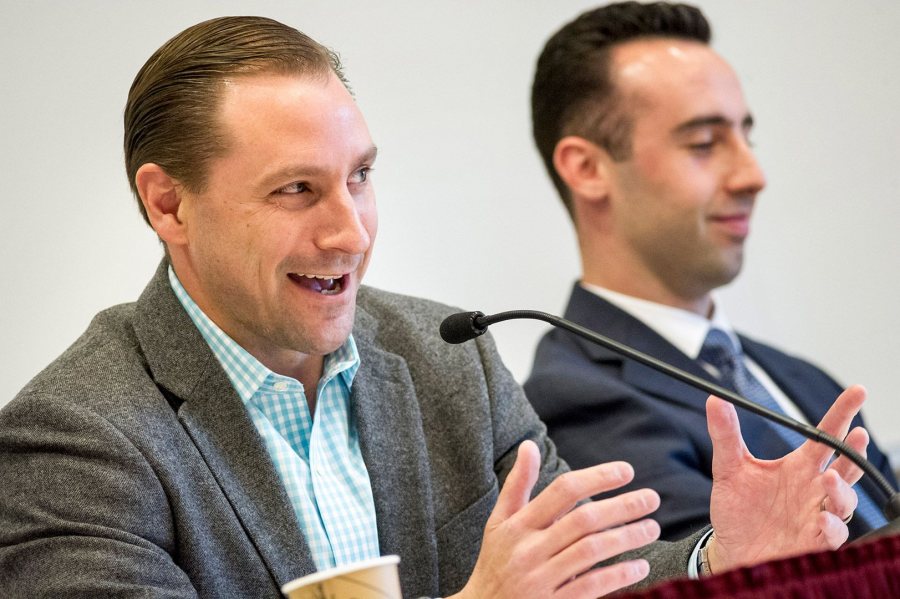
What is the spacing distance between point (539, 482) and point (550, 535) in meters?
0.55

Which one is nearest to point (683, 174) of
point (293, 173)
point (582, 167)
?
point (582, 167)

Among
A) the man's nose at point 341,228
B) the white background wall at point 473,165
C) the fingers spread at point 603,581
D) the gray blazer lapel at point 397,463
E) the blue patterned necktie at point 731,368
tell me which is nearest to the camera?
the fingers spread at point 603,581

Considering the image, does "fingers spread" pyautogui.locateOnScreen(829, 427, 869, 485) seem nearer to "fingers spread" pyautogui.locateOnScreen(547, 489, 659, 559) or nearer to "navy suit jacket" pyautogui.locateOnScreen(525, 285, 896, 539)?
"fingers spread" pyautogui.locateOnScreen(547, 489, 659, 559)

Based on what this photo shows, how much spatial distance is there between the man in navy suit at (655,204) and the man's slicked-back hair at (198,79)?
3.09 ft

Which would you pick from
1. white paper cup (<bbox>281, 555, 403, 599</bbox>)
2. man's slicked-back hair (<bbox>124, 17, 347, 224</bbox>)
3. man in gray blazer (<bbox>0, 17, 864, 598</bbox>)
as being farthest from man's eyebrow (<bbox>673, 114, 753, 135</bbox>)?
white paper cup (<bbox>281, 555, 403, 599</bbox>)

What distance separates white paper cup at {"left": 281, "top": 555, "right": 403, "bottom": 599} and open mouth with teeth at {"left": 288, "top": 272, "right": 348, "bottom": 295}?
65 centimetres

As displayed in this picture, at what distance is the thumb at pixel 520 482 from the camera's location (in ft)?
4.58

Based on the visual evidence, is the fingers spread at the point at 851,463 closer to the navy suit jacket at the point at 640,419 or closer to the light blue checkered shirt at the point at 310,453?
the navy suit jacket at the point at 640,419

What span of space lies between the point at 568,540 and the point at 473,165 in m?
1.54

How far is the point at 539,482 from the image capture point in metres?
1.92

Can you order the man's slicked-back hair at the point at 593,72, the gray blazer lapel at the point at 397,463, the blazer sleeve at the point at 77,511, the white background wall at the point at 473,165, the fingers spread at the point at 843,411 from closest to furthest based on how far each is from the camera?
1. the blazer sleeve at the point at 77,511
2. the fingers spread at the point at 843,411
3. the gray blazer lapel at the point at 397,463
4. the white background wall at the point at 473,165
5. the man's slicked-back hair at the point at 593,72

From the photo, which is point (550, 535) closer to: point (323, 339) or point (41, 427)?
point (323, 339)

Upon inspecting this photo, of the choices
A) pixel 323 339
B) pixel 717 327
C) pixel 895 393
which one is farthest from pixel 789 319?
pixel 323 339

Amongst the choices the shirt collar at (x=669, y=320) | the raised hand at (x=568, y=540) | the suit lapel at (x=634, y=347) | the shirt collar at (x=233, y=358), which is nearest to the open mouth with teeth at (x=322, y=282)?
the shirt collar at (x=233, y=358)
